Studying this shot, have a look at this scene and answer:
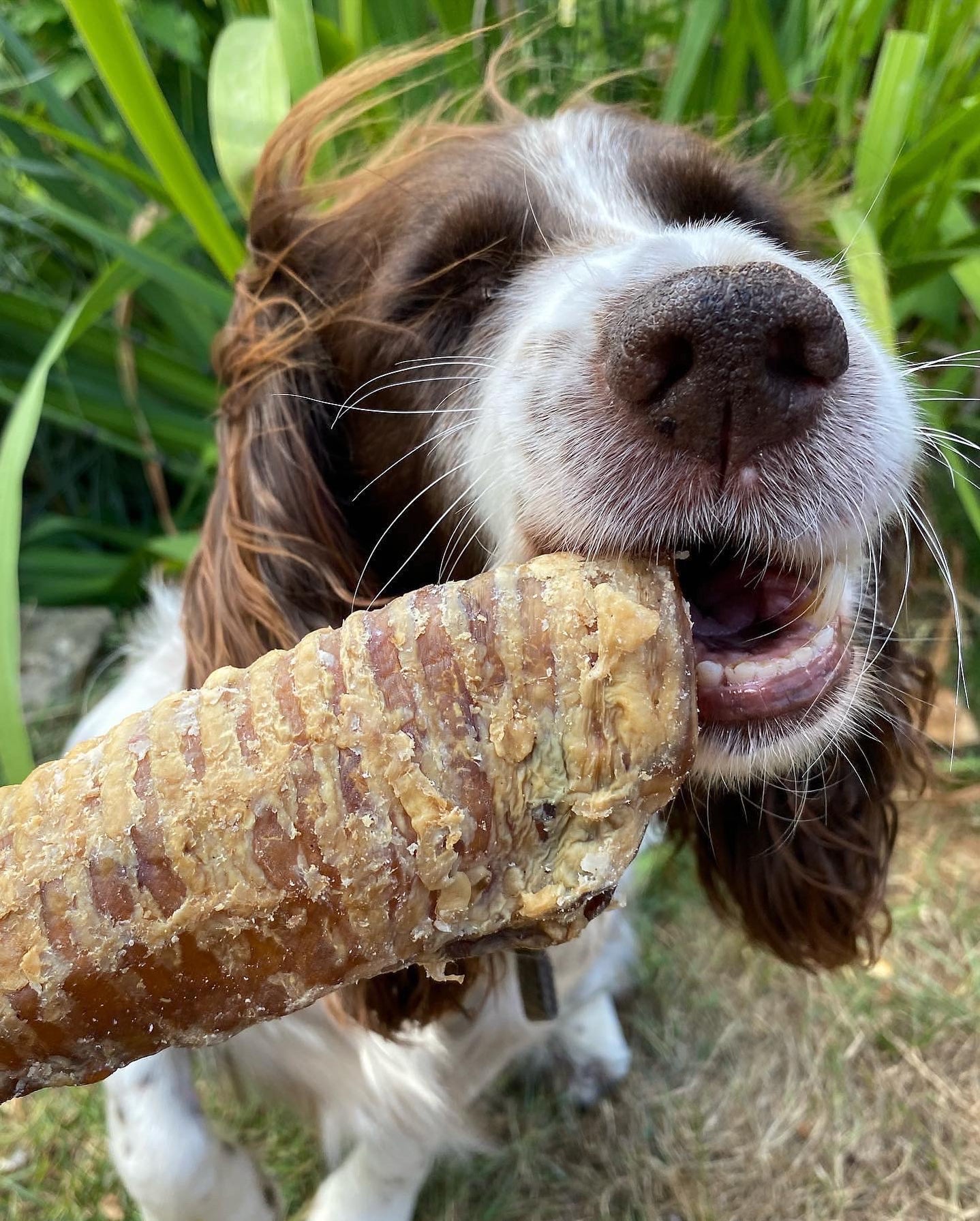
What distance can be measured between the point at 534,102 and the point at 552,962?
5.80 feet

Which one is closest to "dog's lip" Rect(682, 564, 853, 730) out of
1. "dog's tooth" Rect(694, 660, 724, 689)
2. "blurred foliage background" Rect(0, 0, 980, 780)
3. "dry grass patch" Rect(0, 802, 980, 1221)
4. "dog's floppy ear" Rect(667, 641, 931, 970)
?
"dog's tooth" Rect(694, 660, 724, 689)

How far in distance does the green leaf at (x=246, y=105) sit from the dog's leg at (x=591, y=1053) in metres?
1.72

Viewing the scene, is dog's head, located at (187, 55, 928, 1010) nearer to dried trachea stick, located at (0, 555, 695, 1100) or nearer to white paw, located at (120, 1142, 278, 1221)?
dried trachea stick, located at (0, 555, 695, 1100)

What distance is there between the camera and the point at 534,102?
209cm

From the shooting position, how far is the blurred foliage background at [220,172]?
1814 millimetres

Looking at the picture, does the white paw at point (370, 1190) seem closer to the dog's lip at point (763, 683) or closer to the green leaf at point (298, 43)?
the dog's lip at point (763, 683)

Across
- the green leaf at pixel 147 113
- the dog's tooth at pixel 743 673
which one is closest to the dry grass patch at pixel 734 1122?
the dog's tooth at pixel 743 673

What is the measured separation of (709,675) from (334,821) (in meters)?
0.40

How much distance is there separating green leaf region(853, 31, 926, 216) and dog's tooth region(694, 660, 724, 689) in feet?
4.50

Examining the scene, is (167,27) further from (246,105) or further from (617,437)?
(617,437)

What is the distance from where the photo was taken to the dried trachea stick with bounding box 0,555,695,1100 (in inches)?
30.1

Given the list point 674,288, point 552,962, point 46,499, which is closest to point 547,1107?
point 552,962

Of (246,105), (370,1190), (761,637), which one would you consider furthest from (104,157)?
(370,1190)

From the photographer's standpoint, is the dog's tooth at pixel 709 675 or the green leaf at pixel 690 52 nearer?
the dog's tooth at pixel 709 675
